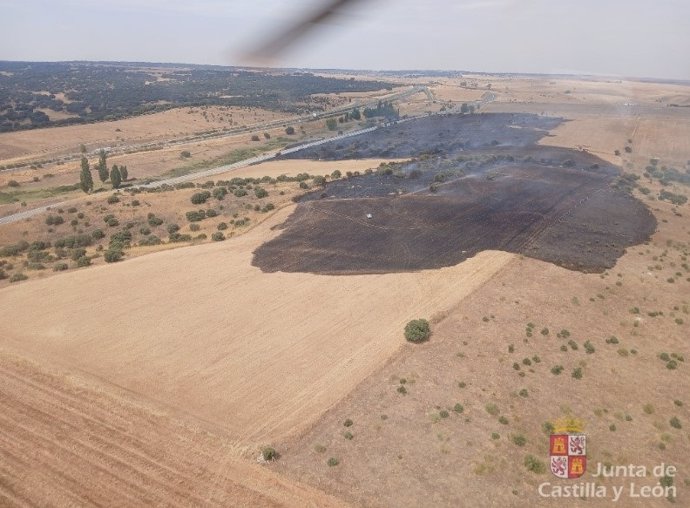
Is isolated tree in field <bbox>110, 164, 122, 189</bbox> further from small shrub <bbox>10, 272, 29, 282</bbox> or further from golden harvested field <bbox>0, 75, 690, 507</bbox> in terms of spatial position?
small shrub <bbox>10, 272, 29, 282</bbox>

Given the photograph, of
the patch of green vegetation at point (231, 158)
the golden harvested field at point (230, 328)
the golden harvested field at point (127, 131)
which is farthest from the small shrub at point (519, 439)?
the golden harvested field at point (127, 131)

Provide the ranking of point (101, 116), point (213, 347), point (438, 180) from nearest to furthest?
point (213, 347) → point (438, 180) → point (101, 116)

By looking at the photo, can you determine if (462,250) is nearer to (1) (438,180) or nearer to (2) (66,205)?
(1) (438,180)

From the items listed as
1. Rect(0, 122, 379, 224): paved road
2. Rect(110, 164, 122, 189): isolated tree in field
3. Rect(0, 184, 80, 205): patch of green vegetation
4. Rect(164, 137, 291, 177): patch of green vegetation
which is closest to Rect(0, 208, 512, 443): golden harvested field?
Rect(0, 122, 379, 224): paved road

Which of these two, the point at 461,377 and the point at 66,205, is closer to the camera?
the point at 461,377

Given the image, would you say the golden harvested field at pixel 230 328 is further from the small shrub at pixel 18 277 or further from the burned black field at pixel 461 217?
the burned black field at pixel 461 217

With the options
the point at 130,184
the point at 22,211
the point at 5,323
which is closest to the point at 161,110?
the point at 130,184
